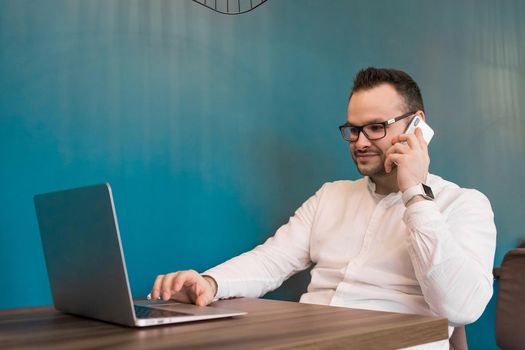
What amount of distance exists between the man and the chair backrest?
0.31 m

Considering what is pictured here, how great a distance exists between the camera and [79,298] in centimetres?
110

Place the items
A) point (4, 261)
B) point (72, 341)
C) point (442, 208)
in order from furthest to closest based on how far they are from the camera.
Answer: point (442, 208) → point (4, 261) → point (72, 341)

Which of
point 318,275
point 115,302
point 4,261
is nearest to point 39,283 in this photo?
point 4,261

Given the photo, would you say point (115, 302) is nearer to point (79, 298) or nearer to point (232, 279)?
point (79, 298)

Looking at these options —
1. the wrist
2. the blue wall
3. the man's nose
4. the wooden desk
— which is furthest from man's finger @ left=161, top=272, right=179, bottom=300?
the man's nose

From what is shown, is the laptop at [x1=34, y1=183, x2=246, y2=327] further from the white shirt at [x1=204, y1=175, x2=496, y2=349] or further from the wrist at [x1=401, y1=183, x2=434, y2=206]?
the wrist at [x1=401, y1=183, x2=434, y2=206]

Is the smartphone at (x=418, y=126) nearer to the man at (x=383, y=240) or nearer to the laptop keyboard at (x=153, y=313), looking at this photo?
the man at (x=383, y=240)

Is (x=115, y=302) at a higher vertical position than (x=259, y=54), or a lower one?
lower

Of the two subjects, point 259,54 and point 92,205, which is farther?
point 259,54

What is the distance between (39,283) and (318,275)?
2.81 ft

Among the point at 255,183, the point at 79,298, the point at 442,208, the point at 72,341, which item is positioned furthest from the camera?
the point at 255,183

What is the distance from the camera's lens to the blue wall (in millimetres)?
1591

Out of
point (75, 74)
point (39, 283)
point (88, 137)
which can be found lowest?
point (39, 283)

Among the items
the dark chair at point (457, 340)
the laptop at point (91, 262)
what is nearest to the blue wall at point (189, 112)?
the laptop at point (91, 262)
